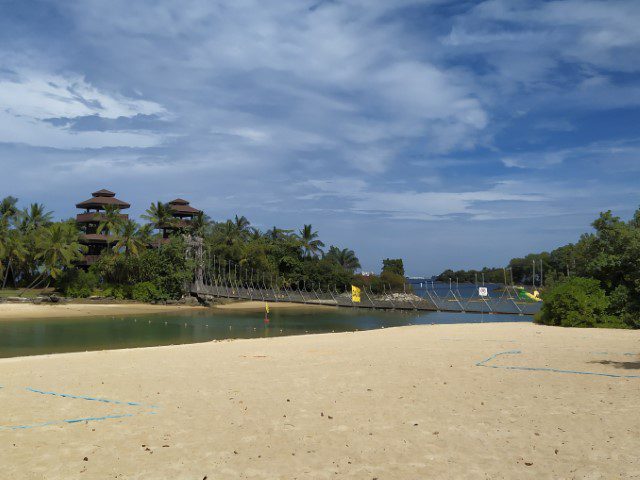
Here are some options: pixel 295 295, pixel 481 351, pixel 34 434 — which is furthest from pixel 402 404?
pixel 295 295

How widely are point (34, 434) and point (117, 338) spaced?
58.7 feet

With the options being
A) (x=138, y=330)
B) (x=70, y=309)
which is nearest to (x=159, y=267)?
(x=70, y=309)

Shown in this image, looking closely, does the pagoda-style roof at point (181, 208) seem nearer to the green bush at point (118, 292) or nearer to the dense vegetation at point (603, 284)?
the green bush at point (118, 292)

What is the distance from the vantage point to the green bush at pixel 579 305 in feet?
54.6

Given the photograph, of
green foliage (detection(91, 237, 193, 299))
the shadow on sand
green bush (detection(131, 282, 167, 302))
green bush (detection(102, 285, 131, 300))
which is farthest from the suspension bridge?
the shadow on sand

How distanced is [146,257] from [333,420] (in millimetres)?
44341

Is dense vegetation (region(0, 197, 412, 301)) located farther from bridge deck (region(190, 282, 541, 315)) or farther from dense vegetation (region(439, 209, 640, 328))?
dense vegetation (region(439, 209, 640, 328))

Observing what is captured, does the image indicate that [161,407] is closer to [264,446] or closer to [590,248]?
[264,446]

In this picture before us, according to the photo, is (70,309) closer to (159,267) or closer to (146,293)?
(146,293)

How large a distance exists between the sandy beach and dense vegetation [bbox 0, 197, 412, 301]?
410 cm

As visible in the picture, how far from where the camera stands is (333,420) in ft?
18.2

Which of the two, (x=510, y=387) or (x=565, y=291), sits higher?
(x=565, y=291)

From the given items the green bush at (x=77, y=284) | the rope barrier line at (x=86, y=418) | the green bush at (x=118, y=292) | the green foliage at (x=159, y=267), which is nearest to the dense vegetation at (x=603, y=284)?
the rope barrier line at (x=86, y=418)

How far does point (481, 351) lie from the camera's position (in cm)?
1075
